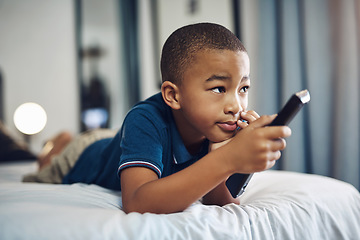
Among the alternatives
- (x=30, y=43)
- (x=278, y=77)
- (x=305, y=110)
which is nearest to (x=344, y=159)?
(x=305, y=110)

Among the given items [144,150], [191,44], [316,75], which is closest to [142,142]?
[144,150]

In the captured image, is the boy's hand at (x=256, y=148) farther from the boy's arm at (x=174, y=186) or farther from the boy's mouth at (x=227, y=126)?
the boy's mouth at (x=227, y=126)

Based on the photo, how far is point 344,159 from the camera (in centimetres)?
182

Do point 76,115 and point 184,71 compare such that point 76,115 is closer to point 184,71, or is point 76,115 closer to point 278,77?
point 278,77

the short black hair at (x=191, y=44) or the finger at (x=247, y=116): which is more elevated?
the short black hair at (x=191, y=44)

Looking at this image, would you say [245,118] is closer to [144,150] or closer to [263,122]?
[263,122]

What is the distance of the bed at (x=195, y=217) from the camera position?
0.58m

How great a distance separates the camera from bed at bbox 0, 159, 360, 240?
58 centimetres

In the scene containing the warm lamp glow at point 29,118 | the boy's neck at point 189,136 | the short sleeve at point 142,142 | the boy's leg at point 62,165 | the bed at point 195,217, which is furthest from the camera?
the warm lamp glow at point 29,118

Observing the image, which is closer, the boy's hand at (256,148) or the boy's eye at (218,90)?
the boy's hand at (256,148)

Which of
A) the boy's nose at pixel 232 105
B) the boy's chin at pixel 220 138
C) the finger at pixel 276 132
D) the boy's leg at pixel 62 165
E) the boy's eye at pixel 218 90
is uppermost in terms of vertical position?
the boy's eye at pixel 218 90

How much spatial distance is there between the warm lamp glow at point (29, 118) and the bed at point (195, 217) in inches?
106

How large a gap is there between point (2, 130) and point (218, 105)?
8.36 ft

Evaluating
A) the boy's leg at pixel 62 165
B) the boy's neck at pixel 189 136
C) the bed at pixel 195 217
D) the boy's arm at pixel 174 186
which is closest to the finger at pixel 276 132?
the boy's arm at pixel 174 186
